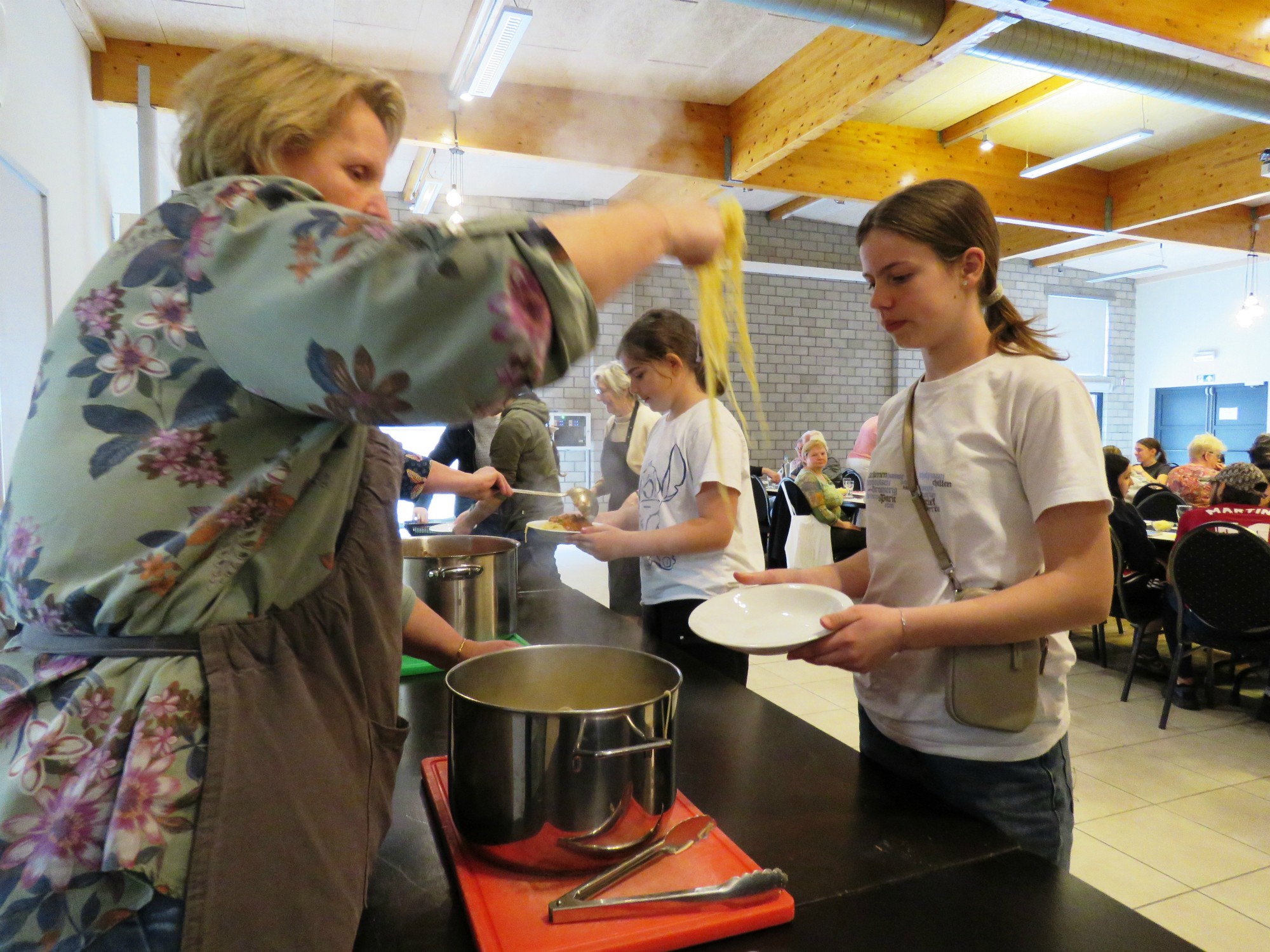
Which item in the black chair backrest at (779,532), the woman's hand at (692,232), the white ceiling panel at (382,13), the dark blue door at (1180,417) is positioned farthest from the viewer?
the dark blue door at (1180,417)

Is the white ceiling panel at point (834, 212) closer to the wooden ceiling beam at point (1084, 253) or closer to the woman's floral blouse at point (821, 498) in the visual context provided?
the wooden ceiling beam at point (1084, 253)

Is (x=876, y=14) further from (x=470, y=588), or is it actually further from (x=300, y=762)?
(x=300, y=762)

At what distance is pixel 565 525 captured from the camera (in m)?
2.28

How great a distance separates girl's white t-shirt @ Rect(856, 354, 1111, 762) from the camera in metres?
1.06

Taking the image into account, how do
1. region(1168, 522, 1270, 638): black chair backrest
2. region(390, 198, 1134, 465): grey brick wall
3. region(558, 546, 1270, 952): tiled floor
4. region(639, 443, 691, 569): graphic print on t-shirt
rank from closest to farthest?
region(639, 443, 691, 569): graphic print on t-shirt → region(558, 546, 1270, 952): tiled floor → region(1168, 522, 1270, 638): black chair backrest → region(390, 198, 1134, 465): grey brick wall

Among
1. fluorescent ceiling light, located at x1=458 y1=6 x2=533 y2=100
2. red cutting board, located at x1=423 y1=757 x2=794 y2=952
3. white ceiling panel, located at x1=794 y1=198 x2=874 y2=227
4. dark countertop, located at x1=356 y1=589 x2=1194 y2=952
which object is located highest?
white ceiling panel, located at x1=794 y1=198 x2=874 y2=227

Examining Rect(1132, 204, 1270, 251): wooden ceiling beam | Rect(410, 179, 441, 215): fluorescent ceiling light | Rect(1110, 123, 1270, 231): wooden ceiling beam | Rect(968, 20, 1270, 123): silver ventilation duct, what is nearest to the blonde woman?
Rect(968, 20, 1270, 123): silver ventilation duct

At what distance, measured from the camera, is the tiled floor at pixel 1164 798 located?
2.17 meters

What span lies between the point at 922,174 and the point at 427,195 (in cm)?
388

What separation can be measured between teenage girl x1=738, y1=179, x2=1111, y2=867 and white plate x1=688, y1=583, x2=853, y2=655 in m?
0.05

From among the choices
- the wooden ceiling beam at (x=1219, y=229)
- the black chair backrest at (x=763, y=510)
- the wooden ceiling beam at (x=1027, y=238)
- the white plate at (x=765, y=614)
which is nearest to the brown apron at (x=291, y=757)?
the white plate at (x=765, y=614)

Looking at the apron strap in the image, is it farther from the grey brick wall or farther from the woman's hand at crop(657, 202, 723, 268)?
the grey brick wall

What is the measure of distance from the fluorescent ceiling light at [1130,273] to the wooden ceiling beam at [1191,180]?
394 cm

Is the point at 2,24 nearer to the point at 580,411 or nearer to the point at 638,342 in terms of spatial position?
the point at 638,342
